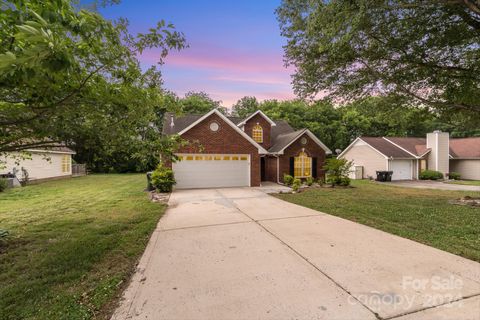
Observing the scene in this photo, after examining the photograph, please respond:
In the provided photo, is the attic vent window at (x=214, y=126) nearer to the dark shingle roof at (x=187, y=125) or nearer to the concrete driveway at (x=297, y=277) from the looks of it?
the dark shingle roof at (x=187, y=125)

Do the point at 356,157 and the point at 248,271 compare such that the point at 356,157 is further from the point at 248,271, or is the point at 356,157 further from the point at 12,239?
the point at 12,239

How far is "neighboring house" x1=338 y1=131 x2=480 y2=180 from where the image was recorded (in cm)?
2269

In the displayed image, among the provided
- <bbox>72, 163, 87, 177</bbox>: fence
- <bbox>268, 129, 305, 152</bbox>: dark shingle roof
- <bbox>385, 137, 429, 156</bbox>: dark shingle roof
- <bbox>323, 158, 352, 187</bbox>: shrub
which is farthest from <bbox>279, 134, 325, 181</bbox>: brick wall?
<bbox>72, 163, 87, 177</bbox>: fence

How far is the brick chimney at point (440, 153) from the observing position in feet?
76.8

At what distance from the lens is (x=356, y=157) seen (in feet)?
85.0

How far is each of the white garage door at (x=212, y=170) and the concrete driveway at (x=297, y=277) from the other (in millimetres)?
8138

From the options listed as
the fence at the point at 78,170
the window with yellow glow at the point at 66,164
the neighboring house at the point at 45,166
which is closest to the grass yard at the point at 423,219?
the neighboring house at the point at 45,166

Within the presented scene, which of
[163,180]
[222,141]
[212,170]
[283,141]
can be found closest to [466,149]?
[283,141]

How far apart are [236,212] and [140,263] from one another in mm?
4213

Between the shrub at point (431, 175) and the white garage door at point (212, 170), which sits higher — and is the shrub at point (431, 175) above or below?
below

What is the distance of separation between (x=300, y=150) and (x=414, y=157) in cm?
1370

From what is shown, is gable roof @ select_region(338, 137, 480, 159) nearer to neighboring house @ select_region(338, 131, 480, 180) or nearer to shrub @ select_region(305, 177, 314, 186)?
neighboring house @ select_region(338, 131, 480, 180)

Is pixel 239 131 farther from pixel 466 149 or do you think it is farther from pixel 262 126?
pixel 466 149

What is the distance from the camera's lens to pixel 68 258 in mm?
4449
